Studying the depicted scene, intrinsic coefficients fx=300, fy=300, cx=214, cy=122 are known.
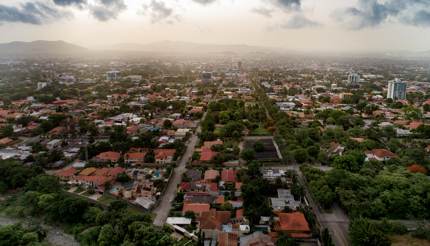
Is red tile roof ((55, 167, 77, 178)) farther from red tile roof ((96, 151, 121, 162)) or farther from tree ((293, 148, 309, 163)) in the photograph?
tree ((293, 148, 309, 163))

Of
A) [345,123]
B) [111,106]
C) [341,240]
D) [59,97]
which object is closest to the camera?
[341,240]

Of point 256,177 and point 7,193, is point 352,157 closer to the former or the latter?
point 256,177

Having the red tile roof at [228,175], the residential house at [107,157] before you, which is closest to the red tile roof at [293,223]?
the red tile roof at [228,175]

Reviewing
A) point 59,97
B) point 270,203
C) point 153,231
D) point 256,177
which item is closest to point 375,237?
point 270,203

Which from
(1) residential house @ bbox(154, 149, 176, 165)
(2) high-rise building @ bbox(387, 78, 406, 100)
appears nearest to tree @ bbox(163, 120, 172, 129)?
(1) residential house @ bbox(154, 149, 176, 165)

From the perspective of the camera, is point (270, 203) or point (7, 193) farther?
point (7, 193)

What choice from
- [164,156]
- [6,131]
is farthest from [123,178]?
[6,131]
